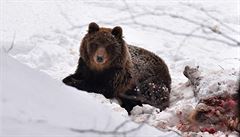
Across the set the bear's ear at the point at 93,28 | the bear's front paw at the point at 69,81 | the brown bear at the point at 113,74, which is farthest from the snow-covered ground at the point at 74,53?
the bear's ear at the point at 93,28

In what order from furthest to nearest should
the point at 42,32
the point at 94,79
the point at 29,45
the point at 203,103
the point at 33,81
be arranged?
the point at 42,32 → the point at 29,45 → the point at 94,79 → the point at 203,103 → the point at 33,81

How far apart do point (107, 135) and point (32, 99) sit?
53 cm

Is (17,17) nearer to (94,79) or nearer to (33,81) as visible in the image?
(94,79)

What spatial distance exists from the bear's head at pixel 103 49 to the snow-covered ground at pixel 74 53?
541 millimetres

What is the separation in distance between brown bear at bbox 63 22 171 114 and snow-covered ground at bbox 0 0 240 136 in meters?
0.30

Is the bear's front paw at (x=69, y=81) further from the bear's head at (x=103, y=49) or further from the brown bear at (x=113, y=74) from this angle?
the bear's head at (x=103, y=49)

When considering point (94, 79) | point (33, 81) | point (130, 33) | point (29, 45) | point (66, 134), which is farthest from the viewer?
point (130, 33)

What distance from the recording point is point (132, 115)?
25.4ft

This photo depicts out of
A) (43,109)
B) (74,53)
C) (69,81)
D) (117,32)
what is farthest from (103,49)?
(43,109)

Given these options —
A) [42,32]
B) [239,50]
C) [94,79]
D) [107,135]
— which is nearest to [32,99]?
[107,135]

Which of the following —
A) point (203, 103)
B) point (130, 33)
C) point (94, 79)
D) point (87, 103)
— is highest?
point (87, 103)

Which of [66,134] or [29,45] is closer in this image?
[66,134]

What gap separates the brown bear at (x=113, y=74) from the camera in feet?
28.5

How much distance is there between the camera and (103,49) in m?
8.62
